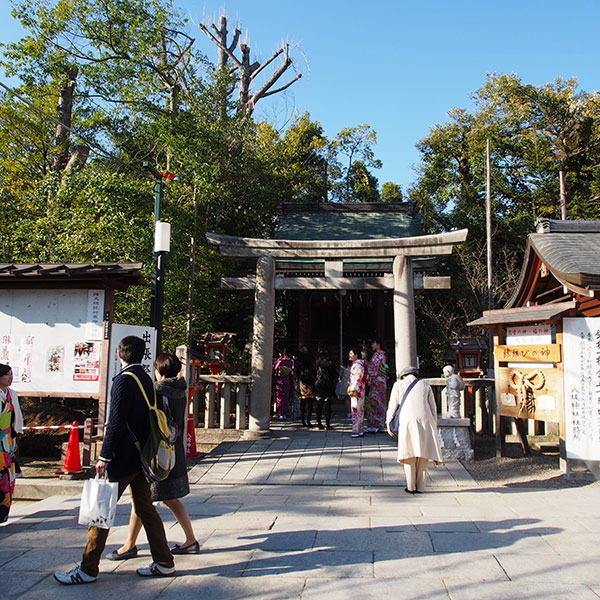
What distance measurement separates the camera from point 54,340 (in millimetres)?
7969

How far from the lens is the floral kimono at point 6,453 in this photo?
4.91 meters

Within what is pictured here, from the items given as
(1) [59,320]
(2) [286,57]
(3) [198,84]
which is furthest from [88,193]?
(2) [286,57]

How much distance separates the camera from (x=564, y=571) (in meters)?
3.93

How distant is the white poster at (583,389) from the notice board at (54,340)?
6565mm

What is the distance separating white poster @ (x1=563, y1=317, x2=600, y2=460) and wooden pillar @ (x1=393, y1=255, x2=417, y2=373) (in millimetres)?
3514

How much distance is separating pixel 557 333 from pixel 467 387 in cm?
355

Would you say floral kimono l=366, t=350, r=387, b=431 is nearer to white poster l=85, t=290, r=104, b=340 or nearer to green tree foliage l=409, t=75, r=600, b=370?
white poster l=85, t=290, r=104, b=340

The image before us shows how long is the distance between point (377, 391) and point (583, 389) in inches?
166

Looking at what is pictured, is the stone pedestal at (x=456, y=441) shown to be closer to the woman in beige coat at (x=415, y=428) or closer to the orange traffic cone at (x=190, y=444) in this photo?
the woman in beige coat at (x=415, y=428)

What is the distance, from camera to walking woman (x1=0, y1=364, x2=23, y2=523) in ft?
16.1

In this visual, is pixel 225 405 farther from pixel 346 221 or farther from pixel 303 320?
pixel 346 221

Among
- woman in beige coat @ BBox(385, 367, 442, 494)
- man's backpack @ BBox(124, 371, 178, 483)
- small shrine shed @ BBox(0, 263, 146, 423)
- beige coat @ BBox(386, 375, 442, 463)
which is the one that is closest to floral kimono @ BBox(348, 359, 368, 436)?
woman in beige coat @ BBox(385, 367, 442, 494)

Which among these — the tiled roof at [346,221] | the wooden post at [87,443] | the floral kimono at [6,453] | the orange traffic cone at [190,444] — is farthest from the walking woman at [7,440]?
the tiled roof at [346,221]

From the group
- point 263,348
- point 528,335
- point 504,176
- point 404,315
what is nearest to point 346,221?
point 504,176
